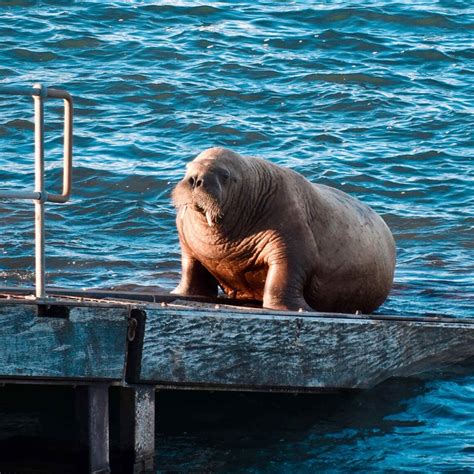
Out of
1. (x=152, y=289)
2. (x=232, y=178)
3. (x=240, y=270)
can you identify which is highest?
(x=232, y=178)

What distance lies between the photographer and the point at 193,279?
26.4 feet

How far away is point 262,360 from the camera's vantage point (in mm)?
6254

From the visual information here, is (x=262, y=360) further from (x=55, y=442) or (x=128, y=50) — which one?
(x=128, y=50)

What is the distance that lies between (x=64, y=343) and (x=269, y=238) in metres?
2.26

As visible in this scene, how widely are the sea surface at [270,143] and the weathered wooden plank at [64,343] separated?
74 cm

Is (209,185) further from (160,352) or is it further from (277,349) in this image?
(160,352)

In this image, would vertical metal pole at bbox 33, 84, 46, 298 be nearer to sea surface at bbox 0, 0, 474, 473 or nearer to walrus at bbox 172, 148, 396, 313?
sea surface at bbox 0, 0, 474, 473

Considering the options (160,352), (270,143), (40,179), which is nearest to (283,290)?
(160,352)

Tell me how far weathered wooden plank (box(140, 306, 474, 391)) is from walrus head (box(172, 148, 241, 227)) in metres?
1.22

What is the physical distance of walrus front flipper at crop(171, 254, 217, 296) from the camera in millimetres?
8016

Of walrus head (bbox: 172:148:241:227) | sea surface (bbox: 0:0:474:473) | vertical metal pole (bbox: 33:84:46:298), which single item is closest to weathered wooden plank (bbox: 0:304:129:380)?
vertical metal pole (bbox: 33:84:46:298)

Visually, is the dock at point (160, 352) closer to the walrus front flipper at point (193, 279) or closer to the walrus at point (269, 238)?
the walrus at point (269, 238)

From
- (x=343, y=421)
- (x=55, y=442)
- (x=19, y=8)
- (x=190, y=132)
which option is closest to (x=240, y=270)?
(x=343, y=421)

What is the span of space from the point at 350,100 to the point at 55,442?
34.2ft
